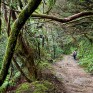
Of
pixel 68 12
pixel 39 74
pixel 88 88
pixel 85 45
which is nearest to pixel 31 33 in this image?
pixel 39 74

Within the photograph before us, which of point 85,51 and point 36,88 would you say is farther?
point 85,51

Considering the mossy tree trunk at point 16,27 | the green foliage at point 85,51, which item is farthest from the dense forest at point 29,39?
the green foliage at point 85,51

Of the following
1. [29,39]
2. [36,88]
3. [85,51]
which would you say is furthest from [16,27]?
[85,51]

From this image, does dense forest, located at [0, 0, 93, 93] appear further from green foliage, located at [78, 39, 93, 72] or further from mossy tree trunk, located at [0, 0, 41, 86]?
green foliage, located at [78, 39, 93, 72]

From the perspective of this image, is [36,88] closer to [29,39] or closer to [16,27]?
[29,39]

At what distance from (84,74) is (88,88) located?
4.83 m

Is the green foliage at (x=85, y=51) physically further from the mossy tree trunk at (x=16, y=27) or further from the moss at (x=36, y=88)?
the mossy tree trunk at (x=16, y=27)

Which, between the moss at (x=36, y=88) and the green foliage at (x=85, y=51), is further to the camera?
the green foliage at (x=85, y=51)

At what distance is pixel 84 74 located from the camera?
19172 mm

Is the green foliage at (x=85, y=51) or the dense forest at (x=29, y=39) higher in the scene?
the dense forest at (x=29, y=39)

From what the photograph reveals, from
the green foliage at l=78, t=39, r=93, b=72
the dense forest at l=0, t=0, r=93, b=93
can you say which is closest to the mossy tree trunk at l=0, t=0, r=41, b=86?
the dense forest at l=0, t=0, r=93, b=93

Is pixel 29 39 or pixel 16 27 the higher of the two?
pixel 16 27

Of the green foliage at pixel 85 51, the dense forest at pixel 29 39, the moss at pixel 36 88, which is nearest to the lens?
the dense forest at pixel 29 39

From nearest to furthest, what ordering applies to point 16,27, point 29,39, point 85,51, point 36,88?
point 16,27 < point 36,88 < point 29,39 < point 85,51
